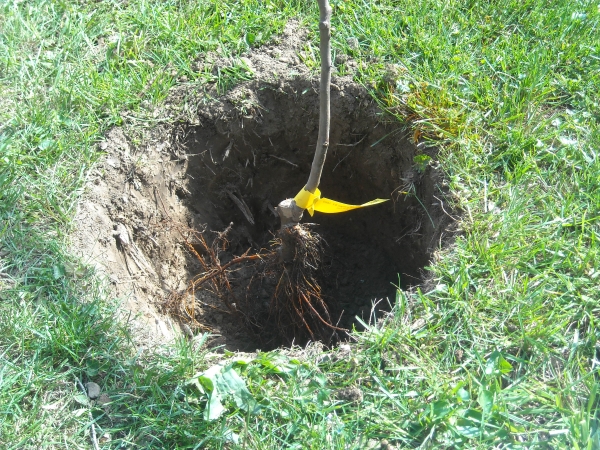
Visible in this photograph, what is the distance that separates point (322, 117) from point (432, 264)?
704 mm

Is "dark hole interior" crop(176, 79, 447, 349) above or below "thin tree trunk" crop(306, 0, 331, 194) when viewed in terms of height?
below

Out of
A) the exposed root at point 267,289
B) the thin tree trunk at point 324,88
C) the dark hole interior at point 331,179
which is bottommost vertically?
the exposed root at point 267,289

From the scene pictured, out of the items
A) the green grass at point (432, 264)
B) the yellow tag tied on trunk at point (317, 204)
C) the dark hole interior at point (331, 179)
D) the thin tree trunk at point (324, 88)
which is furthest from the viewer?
the dark hole interior at point (331, 179)

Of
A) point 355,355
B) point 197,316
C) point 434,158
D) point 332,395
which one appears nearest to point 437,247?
point 434,158

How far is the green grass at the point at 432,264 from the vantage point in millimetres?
1800

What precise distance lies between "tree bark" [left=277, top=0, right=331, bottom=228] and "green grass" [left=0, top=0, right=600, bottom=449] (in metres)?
0.56

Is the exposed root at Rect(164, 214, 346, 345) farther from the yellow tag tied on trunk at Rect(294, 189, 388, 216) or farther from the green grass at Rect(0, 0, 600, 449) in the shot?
the green grass at Rect(0, 0, 600, 449)

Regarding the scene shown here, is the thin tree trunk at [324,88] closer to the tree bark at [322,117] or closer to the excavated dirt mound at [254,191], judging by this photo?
the tree bark at [322,117]

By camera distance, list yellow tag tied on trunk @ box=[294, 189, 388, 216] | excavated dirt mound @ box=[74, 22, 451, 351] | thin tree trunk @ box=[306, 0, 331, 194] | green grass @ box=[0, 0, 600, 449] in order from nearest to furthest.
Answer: thin tree trunk @ box=[306, 0, 331, 194], green grass @ box=[0, 0, 600, 449], yellow tag tied on trunk @ box=[294, 189, 388, 216], excavated dirt mound @ box=[74, 22, 451, 351]

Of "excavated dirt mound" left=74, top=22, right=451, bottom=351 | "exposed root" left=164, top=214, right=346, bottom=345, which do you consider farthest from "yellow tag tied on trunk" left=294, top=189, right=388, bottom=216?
"excavated dirt mound" left=74, top=22, right=451, bottom=351

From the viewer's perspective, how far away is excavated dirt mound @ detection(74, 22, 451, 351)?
2361 mm

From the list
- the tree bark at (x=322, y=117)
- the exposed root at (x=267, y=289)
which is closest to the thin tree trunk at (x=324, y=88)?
the tree bark at (x=322, y=117)

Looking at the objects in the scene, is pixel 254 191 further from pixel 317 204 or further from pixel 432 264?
pixel 432 264

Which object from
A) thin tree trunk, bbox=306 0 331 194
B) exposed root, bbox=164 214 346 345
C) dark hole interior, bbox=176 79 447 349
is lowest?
exposed root, bbox=164 214 346 345
